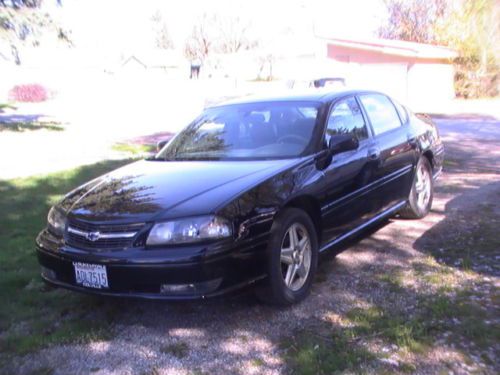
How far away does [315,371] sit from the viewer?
321 centimetres

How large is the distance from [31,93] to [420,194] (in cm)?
3892

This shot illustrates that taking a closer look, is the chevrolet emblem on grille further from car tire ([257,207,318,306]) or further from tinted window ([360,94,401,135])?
tinted window ([360,94,401,135])

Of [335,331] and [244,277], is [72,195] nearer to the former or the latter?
[244,277]

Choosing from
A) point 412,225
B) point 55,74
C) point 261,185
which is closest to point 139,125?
point 412,225

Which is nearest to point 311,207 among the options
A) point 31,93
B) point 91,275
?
point 91,275

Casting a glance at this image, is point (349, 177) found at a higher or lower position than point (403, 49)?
higher

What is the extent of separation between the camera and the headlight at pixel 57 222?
4.11m

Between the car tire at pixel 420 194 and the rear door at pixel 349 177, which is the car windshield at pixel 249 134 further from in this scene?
the car tire at pixel 420 194

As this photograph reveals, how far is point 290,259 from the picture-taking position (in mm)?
4102

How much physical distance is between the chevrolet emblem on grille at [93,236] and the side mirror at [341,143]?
1980 millimetres

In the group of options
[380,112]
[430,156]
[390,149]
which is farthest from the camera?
[430,156]

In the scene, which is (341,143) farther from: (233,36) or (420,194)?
(233,36)

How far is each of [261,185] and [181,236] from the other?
709 mm

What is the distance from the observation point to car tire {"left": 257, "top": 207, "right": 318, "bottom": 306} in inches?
153
